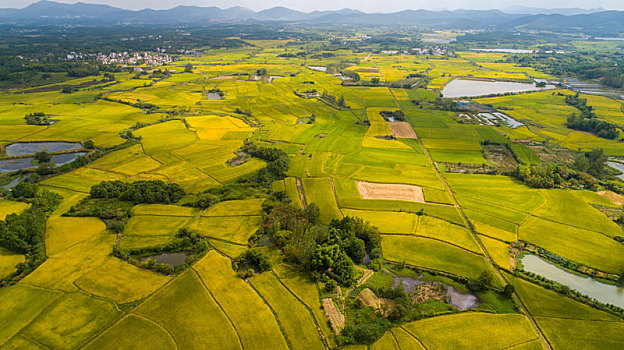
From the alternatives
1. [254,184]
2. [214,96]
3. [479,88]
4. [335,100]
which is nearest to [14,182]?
[254,184]

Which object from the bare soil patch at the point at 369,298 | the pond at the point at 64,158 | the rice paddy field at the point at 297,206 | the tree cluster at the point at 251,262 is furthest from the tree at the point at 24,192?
the bare soil patch at the point at 369,298

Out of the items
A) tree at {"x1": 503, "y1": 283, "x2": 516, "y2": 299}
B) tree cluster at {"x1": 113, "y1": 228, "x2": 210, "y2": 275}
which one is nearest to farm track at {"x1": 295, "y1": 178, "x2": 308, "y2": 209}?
tree cluster at {"x1": 113, "y1": 228, "x2": 210, "y2": 275}

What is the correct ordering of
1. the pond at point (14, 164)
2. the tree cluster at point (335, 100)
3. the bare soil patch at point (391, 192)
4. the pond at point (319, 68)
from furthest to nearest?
the pond at point (319, 68) < the tree cluster at point (335, 100) < the pond at point (14, 164) < the bare soil patch at point (391, 192)

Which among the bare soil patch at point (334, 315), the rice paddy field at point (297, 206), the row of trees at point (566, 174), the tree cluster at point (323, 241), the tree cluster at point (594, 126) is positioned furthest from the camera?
the tree cluster at point (594, 126)

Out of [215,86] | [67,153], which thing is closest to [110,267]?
[67,153]

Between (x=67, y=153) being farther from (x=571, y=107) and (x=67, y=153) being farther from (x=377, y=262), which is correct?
(x=571, y=107)

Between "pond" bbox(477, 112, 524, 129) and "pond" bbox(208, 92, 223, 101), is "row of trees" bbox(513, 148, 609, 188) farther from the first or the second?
"pond" bbox(208, 92, 223, 101)

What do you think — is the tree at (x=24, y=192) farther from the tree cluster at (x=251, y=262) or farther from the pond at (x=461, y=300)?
the pond at (x=461, y=300)
